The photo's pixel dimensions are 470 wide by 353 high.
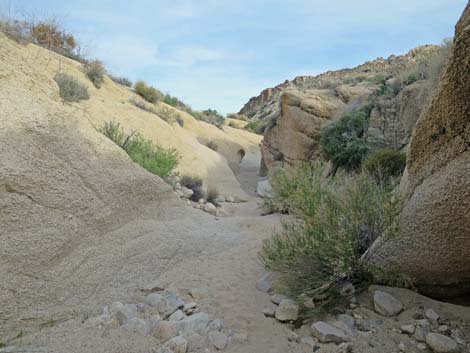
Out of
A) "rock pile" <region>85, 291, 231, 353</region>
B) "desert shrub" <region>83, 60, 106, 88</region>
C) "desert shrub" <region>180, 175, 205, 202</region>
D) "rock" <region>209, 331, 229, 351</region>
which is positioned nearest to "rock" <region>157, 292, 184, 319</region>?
"rock pile" <region>85, 291, 231, 353</region>

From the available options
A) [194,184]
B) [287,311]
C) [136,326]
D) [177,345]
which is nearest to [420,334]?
[287,311]

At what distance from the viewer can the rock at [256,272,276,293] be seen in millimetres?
3630

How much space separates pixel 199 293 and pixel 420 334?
80.3 inches

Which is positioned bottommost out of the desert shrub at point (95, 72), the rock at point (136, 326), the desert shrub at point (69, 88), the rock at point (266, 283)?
the rock at point (136, 326)

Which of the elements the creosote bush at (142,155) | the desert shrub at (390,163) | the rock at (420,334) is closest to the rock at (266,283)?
the rock at (420,334)

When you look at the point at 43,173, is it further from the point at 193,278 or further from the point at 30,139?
the point at 193,278

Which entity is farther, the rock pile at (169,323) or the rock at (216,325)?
the rock at (216,325)

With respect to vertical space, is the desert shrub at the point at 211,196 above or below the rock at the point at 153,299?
above

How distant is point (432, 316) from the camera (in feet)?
9.30

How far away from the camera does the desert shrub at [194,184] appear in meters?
8.84

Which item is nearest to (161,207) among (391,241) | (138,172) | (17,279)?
(138,172)

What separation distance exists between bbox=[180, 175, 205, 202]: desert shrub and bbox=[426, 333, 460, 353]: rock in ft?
21.6

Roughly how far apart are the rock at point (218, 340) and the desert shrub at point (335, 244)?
0.79 m

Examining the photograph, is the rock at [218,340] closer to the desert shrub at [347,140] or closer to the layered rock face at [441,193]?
the layered rock face at [441,193]
